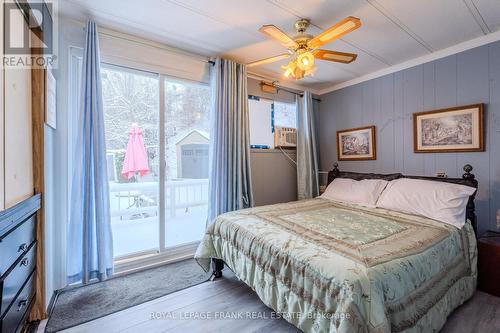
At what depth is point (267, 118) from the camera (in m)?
3.59

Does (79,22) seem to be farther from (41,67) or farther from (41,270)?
(41,270)

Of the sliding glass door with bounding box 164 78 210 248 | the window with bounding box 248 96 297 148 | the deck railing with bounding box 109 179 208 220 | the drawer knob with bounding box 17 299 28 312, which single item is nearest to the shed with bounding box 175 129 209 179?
the sliding glass door with bounding box 164 78 210 248

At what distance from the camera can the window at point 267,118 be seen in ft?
11.3

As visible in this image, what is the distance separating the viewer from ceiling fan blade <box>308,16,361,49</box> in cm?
153

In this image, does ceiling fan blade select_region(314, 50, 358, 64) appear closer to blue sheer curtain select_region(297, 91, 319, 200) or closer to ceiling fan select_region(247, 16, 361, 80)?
ceiling fan select_region(247, 16, 361, 80)

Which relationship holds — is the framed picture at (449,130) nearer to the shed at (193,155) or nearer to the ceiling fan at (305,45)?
the ceiling fan at (305,45)

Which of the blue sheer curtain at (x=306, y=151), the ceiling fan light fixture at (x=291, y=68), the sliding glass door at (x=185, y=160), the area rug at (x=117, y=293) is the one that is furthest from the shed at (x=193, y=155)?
the blue sheer curtain at (x=306, y=151)

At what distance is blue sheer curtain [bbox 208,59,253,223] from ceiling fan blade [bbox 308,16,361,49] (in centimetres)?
124

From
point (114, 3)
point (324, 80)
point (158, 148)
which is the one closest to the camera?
point (114, 3)

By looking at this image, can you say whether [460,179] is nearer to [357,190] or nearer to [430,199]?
[430,199]

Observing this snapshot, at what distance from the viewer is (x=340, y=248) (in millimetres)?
1407

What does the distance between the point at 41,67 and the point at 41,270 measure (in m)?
1.45

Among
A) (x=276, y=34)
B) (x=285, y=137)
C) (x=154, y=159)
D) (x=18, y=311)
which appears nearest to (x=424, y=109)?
(x=285, y=137)

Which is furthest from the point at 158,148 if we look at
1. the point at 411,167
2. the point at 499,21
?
the point at 499,21
